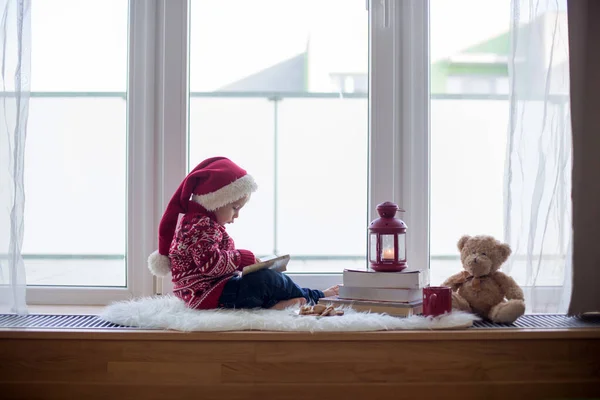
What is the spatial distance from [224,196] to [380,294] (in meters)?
0.53

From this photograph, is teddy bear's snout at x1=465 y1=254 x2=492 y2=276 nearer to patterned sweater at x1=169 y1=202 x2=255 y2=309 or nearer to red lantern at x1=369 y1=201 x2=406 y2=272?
red lantern at x1=369 y1=201 x2=406 y2=272

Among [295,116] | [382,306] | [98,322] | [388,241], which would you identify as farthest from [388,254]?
[98,322]

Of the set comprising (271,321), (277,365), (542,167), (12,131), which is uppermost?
(12,131)

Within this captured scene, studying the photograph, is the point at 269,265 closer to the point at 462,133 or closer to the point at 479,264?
the point at 479,264

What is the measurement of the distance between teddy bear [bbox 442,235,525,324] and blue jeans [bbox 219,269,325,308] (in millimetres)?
516

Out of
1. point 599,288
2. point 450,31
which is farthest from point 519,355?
point 450,31

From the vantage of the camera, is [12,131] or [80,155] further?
[80,155]

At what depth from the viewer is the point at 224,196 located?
1.89 meters

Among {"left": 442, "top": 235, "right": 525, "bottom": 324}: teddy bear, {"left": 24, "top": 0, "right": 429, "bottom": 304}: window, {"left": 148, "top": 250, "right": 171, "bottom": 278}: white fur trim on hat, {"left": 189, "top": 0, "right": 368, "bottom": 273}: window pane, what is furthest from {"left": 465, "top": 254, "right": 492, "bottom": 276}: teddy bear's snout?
{"left": 148, "top": 250, "right": 171, "bottom": 278}: white fur trim on hat

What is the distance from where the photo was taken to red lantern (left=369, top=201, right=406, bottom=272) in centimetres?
190

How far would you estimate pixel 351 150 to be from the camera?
2.26 metres

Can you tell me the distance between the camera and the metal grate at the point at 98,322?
1.78m

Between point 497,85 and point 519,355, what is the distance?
0.90 meters

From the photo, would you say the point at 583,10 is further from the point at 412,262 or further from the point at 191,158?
the point at 191,158
